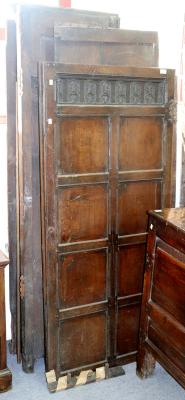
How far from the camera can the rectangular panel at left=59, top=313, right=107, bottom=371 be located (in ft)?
8.23

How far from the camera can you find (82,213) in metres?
2.41

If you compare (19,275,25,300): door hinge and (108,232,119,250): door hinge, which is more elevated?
(108,232,119,250): door hinge

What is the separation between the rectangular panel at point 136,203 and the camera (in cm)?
252

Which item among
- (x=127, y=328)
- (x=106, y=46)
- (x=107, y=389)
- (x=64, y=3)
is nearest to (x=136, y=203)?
(x=127, y=328)

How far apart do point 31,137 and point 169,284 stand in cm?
107

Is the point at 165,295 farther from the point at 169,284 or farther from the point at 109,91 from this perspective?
the point at 109,91

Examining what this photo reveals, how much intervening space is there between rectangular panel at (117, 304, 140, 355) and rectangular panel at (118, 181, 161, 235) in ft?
1.59

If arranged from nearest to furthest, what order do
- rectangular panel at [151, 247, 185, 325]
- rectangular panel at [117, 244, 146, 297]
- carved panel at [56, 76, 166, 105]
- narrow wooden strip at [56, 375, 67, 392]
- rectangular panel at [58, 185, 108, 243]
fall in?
rectangular panel at [151, 247, 185, 325] < carved panel at [56, 76, 166, 105] < rectangular panel at [58, 185, 108, 243] < narrow wooden strip at [56, 375, 67, 392] < rectangular panel at [117, 244, 146, 297]

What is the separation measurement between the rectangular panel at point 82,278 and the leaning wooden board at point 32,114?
21cm

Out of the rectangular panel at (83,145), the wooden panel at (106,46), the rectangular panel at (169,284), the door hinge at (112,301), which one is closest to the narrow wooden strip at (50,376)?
the door hinge at (112,301)

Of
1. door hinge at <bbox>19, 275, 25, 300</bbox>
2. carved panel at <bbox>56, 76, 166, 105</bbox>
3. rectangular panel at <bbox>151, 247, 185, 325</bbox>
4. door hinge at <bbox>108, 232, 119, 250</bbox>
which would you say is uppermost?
carved panel at <bbox>56, 76, 166, 105</bbox>

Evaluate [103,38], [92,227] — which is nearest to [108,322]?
[92,227]

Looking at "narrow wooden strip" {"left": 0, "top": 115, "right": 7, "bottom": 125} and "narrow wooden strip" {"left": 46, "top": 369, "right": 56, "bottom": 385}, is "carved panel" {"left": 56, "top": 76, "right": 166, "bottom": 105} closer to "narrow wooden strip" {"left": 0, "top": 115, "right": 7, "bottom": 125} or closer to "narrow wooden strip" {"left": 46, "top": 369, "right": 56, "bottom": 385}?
"narrow wooden strip" {"left": 0, "top": 115, "right": 7, "bottom": 125}

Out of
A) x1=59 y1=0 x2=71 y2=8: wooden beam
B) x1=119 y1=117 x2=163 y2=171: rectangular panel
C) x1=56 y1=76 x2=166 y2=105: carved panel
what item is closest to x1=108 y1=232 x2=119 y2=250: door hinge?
x1=119 y1=117 x2=163 y2=171: rectangular panel
